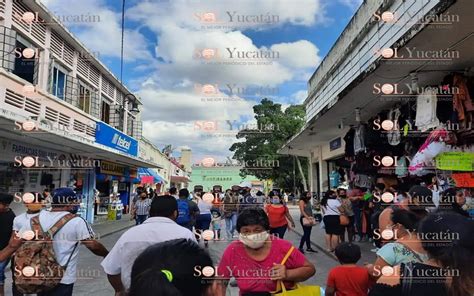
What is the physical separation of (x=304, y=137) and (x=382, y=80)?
22.0 ft

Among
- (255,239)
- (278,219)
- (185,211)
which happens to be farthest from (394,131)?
(255,239)

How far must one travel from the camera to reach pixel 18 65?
1053cm

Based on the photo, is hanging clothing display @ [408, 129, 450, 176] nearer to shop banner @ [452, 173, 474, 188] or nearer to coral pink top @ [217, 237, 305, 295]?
shop banner @ [452, 173, 474, 188]

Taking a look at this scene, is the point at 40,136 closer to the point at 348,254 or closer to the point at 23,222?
→ the point at 23,222

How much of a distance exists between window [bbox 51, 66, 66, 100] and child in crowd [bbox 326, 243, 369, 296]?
11659 millimetres

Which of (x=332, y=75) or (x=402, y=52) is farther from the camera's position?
(x=332, y=75)

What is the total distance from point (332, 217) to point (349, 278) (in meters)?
5.56

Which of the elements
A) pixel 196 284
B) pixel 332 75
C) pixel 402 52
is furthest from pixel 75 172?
pixel 196 284

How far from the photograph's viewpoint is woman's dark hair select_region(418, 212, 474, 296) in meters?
1.66

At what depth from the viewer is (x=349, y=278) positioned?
3.01m

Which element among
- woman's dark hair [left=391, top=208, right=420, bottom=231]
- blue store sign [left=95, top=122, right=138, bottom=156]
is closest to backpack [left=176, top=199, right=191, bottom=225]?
woman's dark hair [left=391, top=208, right=420, bottom=231]

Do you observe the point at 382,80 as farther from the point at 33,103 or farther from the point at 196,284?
the point at 33,103

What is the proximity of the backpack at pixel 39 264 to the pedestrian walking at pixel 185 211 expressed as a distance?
4020mm

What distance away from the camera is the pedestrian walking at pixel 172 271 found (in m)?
1.18
